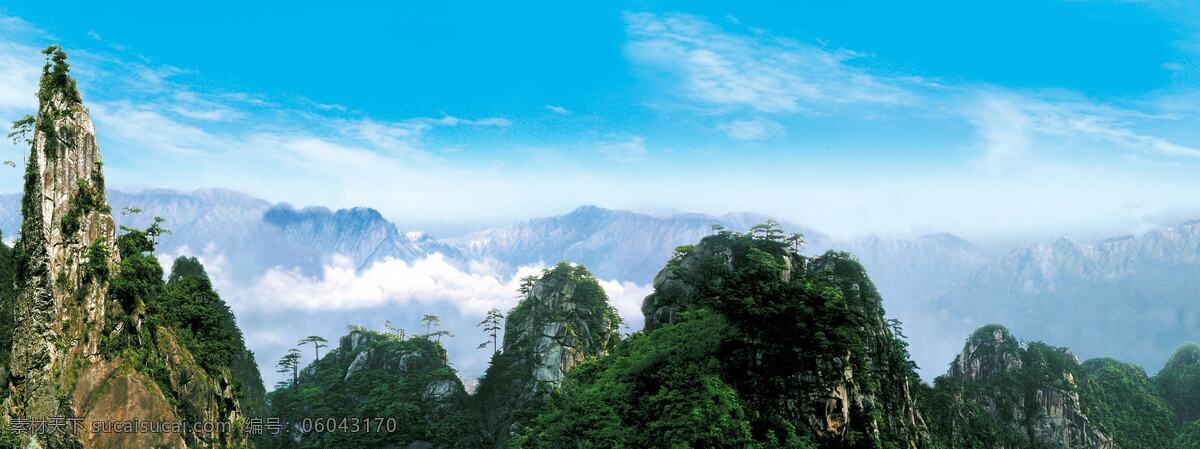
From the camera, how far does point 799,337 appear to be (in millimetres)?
52875

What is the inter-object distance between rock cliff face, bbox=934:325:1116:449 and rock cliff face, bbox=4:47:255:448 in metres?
93.8

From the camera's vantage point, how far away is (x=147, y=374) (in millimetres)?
54812

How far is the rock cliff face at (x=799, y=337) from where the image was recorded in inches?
2020

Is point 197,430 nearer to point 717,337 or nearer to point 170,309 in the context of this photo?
point 170,309

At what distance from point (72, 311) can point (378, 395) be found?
169 feet

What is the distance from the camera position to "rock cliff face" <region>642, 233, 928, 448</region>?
51.3 m

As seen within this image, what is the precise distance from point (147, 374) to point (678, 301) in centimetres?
4051

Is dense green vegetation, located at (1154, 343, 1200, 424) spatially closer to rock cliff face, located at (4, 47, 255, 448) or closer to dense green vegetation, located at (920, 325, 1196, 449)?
dense green vegetation, located at (920, 325, 1196, 449)

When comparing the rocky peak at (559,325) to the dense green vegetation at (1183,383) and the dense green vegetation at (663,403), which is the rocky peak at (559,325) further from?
the dense green vegetation at (1183,383)

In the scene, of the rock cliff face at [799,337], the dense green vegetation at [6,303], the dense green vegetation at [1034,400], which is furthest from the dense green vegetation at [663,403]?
the dense green vegetation at [1034,400]

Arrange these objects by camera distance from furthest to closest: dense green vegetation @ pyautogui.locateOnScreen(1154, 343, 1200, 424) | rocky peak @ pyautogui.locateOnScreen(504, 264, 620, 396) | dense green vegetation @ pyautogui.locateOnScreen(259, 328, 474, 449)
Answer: dense green vegetation @ pyautogui.locateOnScreen(1154, 343, 1200, 424), rocky peak @ pyautogui.locateOnScreen(504, 264, 620, 396), dense green vegetation @ pyautogui.locateOnScreen(259, 328, 474, 449)

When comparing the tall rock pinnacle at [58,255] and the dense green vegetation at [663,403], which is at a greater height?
the tall rock pinnacle at [58,255]

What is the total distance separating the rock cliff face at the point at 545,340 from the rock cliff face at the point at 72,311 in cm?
4674

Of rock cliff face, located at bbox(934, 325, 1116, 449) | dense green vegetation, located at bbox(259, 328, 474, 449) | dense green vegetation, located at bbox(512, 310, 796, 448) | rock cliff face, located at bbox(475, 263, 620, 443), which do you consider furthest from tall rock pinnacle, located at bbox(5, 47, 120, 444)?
rock cliff face, located at bbox(934, 325, 1116, 449)
